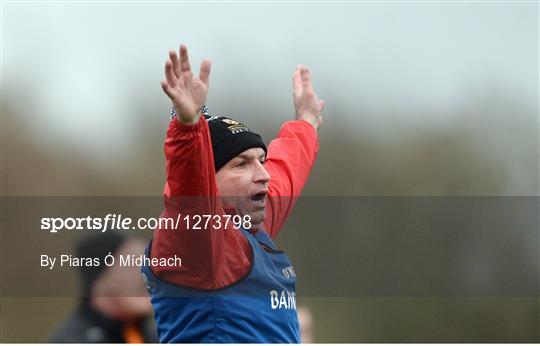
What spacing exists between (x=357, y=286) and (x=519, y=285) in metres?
0.96

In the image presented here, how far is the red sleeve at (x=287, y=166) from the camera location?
321 centimetres

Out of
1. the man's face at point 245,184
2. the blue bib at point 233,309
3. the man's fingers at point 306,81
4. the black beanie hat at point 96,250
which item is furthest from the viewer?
the man's fingers at point 306,81

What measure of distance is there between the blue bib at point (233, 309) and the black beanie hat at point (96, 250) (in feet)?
1.68

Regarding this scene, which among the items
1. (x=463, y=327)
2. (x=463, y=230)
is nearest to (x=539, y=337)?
(x=463, y=327)

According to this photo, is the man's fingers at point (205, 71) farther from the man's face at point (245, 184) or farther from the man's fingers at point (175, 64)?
the man's face at point (245, 184)

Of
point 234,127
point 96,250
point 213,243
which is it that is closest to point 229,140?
point 234,127

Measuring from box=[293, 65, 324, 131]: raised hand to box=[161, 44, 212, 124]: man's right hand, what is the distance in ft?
Answer: 3.90

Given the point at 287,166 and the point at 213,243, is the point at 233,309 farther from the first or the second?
the point at 287,166

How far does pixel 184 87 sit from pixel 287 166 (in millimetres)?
1073

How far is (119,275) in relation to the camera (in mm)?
3168

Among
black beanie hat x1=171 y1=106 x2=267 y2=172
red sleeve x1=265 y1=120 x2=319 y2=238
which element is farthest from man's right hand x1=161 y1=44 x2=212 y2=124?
red sleeve x1=265 y1=120 x2=319 y2=238

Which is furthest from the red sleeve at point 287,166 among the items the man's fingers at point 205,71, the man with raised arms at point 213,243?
the man's fingers at point 205,71

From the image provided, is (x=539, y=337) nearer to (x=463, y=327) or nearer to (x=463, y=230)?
(x=463, y=327)

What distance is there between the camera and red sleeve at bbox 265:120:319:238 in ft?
10.5
